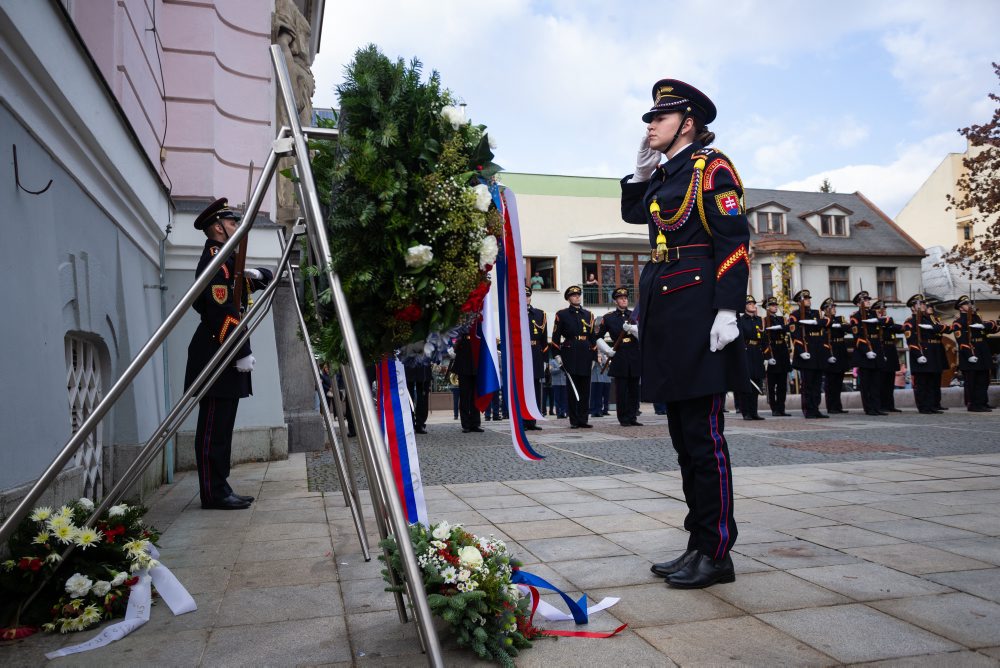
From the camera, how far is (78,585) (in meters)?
3.11

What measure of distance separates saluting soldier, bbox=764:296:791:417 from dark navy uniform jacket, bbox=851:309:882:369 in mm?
1271

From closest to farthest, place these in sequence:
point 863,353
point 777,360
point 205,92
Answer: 1. point 205,92
2. point 863,353
3. point 777,360

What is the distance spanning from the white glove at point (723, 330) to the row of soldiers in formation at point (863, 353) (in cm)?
1104

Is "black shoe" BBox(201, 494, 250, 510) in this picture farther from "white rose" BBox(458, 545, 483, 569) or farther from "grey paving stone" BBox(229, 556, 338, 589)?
"white rose" BBox(458, 545, 483, 569)

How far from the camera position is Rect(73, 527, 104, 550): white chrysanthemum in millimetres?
3205

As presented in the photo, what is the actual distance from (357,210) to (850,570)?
8.94 feet

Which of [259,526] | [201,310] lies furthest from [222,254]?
[201,310]

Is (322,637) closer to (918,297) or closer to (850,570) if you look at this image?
(850,570)

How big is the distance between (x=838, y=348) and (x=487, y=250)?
43.4 feet

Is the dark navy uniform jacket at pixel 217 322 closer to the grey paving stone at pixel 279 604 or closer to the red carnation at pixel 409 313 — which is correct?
the grey paving stone at pixel 279 604

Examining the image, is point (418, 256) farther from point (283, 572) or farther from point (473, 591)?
point (283, 572)

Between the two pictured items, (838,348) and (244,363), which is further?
(838,348)

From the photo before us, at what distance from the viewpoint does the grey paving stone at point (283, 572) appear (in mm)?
3621

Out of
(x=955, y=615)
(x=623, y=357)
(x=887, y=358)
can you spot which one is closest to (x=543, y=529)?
(x=955, y=615)
